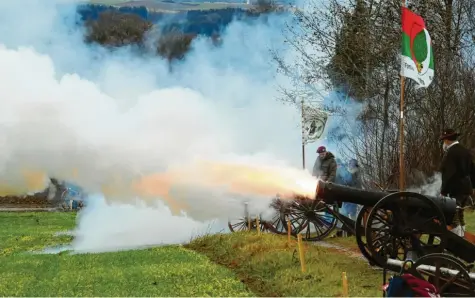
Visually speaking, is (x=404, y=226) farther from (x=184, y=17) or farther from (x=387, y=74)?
(x=184, y=17)

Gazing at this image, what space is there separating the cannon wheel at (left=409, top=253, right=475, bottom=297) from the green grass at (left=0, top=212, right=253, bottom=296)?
2.94 m

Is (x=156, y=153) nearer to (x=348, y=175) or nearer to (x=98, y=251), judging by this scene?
(x=98, y=251)

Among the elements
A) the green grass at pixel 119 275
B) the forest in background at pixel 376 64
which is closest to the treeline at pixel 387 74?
the forest in background at pixel 376 64

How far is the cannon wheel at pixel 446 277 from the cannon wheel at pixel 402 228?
1517 millimetres

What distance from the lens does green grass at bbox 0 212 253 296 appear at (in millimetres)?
12008

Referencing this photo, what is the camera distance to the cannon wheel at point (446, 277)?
9.13 meters

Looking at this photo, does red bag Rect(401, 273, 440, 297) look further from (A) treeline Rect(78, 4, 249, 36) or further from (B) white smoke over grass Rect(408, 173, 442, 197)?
(A) treeline Rect(78, 4, 249, 36)

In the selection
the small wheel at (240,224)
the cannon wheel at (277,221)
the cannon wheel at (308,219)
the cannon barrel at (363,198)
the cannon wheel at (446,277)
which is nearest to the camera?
the cannon wheel at (446,277)

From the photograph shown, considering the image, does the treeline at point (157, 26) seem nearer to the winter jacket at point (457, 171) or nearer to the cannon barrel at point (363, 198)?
the cannon barrel at point (363, 198)

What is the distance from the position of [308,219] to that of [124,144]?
471cm

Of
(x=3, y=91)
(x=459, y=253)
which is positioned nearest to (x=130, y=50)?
(x=3, y=91)

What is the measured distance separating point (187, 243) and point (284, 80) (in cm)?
910

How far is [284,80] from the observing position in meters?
26.8

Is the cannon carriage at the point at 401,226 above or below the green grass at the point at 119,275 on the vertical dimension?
above
